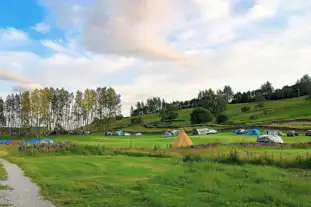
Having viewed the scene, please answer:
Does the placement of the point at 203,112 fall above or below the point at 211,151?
above

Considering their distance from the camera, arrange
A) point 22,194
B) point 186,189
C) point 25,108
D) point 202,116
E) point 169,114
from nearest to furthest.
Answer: point 22,194
point 186,189
point 25,108
point 202,116
point 169,114

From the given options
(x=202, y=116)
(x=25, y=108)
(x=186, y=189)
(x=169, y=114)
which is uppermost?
(x=25, y=108)

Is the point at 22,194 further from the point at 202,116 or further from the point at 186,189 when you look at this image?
the point at 202,116

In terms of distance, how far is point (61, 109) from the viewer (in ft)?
414

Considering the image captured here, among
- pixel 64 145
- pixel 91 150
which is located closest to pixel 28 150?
pixel 64 145

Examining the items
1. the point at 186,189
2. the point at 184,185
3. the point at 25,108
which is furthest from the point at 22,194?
the point at 25,108

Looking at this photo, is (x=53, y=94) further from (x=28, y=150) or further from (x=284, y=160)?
(x=284, y=160)

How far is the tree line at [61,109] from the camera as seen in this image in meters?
113

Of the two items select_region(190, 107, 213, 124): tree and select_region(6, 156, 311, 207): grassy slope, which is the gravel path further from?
select_region(190, 107, 213, 124): tree

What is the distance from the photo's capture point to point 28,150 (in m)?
45.9

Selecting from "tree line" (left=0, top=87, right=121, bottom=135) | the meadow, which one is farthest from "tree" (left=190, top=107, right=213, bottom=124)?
the meadow

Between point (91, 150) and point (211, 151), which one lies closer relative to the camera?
point (211, 151)

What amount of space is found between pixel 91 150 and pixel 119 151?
391 cm

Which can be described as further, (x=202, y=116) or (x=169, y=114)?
(x=169, y=114)
